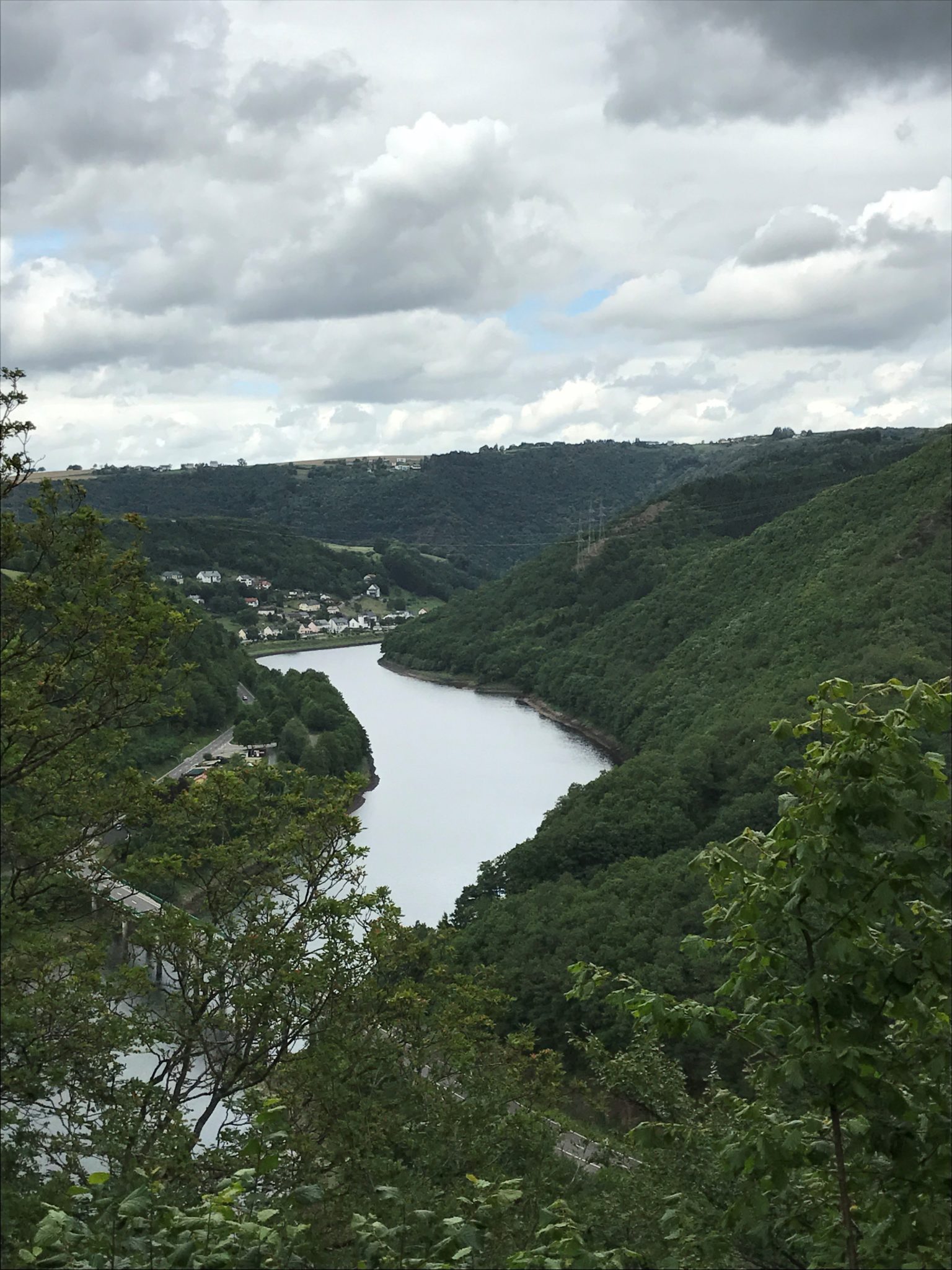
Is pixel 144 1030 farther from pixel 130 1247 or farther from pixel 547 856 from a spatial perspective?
pixel 547 856

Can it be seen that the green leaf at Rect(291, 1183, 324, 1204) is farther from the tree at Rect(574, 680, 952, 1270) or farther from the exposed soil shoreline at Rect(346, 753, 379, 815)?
the exposed soil shoreline at Rect(346, 753, 379, 815)

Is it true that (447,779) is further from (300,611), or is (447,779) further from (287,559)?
(287,559)

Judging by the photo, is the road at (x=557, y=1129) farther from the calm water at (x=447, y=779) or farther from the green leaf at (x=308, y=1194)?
the calm water at (x=447, y=779)

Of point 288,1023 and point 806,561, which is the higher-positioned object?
point 806,561

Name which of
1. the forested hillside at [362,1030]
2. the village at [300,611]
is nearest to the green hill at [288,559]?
the village at [300,611]

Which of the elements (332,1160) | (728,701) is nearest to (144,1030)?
(332,1160)

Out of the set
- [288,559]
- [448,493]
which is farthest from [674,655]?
[448,493]

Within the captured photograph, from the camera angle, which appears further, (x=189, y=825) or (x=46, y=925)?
(x=189, y=825)
